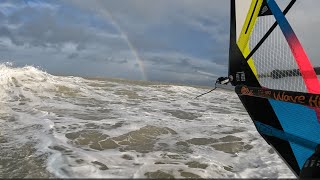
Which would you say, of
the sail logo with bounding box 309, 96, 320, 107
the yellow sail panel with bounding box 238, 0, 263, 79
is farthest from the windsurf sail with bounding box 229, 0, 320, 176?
the sail logo with bounding box 309, 96, 320, 107

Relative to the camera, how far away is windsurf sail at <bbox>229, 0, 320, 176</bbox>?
5.97 m

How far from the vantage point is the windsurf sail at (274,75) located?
19.6 feet

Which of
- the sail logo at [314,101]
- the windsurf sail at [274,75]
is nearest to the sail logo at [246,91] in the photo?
the windsurf sail at [274,75]

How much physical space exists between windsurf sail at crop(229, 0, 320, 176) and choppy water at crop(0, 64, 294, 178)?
69 cm

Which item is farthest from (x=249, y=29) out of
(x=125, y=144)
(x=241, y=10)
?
(x=125, y=144)

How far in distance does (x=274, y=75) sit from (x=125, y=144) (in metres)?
3.53

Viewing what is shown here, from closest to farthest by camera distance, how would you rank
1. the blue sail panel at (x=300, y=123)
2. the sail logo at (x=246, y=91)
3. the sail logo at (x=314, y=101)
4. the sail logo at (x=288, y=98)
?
the sail logo at (x=314, y=101) < the sail logo at (x=288, y=98) < the blue sail panel at (x=300, y=123) < the sail logo at (x=246, y=91)

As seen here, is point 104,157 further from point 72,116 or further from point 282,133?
point 72,116

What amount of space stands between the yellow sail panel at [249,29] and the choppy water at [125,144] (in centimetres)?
192

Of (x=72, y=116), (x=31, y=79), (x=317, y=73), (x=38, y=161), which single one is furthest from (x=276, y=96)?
(x=31, y=79)

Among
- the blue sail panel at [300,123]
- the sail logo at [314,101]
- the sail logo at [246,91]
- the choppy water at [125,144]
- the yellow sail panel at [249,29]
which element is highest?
the yellow sail panel at [249,29]

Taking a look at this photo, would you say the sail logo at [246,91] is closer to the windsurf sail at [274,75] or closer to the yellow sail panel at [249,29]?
the windsurf sail at [274,75]

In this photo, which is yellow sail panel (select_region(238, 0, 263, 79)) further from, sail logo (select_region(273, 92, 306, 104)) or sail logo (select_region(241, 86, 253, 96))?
sail logo (select_region(273, 92, 306, 104))

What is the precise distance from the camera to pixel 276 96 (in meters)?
5.82
